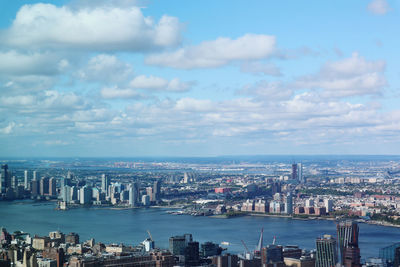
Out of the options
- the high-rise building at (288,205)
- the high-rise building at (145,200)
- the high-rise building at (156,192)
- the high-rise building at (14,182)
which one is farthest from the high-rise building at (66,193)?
the high-rise building at (288,205)

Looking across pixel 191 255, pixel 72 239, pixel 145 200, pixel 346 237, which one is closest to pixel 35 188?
pixel 145 200

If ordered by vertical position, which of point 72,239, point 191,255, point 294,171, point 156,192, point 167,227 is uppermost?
point 294,171

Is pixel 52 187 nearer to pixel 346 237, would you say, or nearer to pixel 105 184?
pixel 105 184

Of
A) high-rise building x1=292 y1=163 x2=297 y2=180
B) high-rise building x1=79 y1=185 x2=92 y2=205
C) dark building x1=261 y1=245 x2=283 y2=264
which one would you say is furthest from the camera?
high-rise building x1=292 y1=163 x2=297 y2=180

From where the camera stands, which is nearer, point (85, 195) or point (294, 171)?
point (85, 195)

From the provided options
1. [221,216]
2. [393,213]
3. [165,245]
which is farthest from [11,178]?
[393,213]

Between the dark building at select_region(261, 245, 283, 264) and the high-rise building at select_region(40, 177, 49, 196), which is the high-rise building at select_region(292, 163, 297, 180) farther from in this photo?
the dark building at select_region(261, 245, 283, 264)

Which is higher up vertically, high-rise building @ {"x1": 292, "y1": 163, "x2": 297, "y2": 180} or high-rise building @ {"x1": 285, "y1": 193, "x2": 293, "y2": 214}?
high-rise building @ {"x1": 292, "y1": 163, "x2": 297, "y2": 180}

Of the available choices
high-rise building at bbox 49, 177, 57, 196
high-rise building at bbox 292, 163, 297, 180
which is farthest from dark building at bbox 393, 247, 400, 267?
high-rise building at bbox 292, 163, 297, 180
